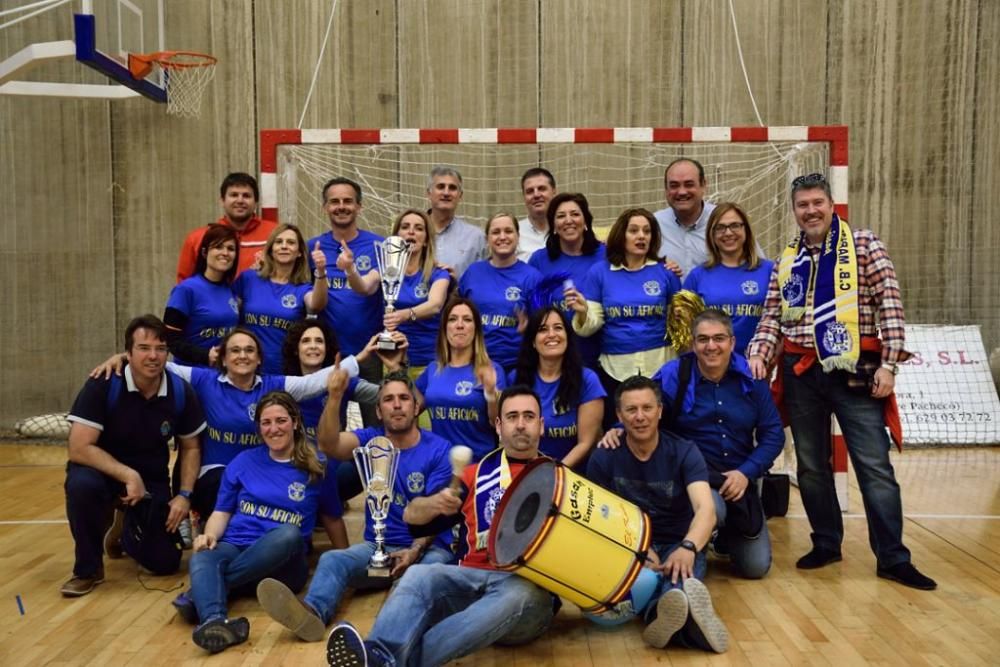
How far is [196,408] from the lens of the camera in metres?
4.86

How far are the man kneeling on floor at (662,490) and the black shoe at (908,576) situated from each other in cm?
92

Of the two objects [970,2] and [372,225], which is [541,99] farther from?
[970,2]

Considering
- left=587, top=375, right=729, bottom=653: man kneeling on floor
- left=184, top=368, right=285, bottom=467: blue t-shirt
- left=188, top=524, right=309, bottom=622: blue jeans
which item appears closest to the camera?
left=587, top=375, right=729, bottom=653: man kneeling on floor

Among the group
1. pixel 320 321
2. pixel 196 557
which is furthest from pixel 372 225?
pixel 196 557

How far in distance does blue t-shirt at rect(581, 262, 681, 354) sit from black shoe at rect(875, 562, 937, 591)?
58.4 inches

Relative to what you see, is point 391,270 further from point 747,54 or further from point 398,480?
point 747,54

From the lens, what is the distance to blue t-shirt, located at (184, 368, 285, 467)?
488cm

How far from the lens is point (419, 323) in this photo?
17.7ft

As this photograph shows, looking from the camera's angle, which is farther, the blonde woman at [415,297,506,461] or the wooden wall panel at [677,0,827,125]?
the wooden wall panel at [677,0,827,125]

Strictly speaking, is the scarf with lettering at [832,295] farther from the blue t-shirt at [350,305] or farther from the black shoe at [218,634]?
the black shoe at [218,634]

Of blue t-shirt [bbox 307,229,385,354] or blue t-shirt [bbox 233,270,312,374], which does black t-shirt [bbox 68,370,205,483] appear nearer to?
blue t-shirt [bbox 233,270,312,374]

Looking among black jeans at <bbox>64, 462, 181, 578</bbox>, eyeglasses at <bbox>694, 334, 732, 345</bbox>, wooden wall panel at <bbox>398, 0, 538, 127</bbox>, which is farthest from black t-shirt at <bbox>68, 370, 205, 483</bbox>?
wooden wall panel at <bbox>398, 0, 538, 127</bbox>

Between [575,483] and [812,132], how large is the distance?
3.52 m

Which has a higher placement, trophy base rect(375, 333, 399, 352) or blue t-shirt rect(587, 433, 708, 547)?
trophy base rect(375, 333, 399, 352)
